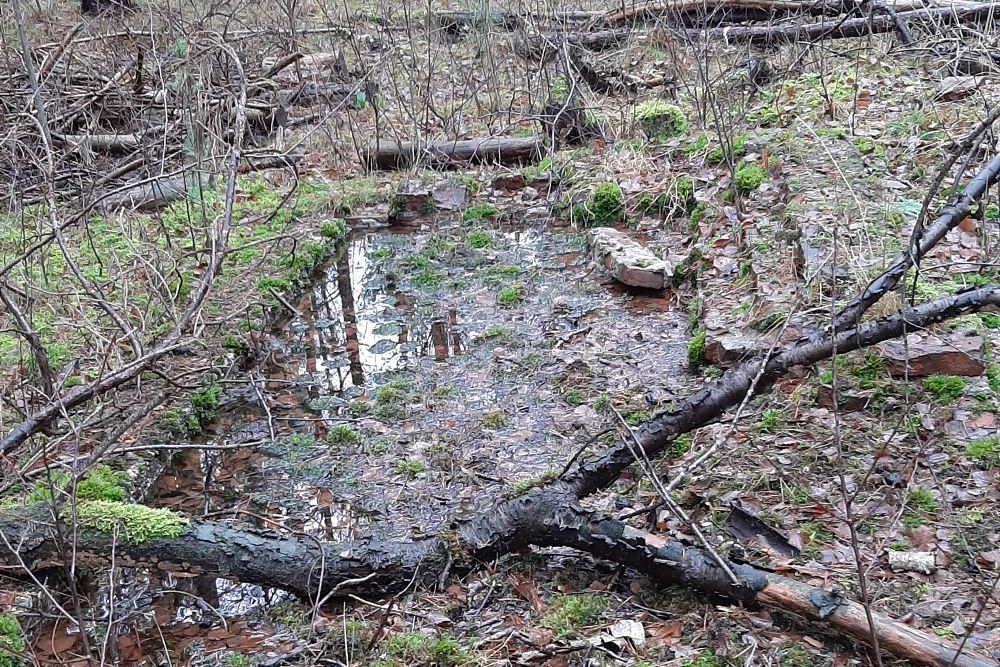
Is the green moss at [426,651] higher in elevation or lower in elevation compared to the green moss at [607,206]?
lower

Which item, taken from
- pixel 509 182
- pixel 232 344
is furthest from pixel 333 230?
pixel 232 344

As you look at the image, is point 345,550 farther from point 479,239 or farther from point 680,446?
point 479,239

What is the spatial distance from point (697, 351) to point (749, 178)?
2286mm

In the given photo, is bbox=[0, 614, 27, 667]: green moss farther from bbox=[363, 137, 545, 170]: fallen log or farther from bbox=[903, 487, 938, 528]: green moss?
bbox=[363, 137, 545, 170]: fallen log

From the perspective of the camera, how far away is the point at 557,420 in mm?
5023

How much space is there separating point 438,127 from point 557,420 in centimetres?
551

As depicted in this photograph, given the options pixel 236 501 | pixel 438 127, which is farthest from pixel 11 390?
pixel 438 127

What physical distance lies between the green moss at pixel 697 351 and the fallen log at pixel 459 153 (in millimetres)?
4276

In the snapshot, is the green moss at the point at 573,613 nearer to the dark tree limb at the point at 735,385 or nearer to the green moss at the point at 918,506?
the dark tree limb at the point at 735,385

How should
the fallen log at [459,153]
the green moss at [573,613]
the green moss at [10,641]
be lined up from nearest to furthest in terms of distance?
the green moss at [10,641] < the green moss at [573,613] < the fallen log at [459,153]

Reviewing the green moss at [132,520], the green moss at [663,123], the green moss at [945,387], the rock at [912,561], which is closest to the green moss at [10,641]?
the green moss at [132,520]

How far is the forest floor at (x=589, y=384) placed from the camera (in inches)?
137

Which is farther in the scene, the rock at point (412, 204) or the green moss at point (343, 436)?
the rock at point (412, 204)

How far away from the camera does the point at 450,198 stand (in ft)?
28.1
